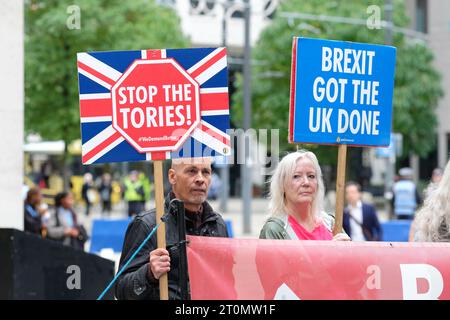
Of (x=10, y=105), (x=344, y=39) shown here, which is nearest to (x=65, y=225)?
(x=10, y=105)

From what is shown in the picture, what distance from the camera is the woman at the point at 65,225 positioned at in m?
12.8

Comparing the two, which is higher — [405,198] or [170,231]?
[170,231]

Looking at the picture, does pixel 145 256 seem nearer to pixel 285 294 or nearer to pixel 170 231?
pixel 170 231

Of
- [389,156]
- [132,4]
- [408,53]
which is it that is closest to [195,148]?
[389,156]

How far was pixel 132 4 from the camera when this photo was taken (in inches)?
1147

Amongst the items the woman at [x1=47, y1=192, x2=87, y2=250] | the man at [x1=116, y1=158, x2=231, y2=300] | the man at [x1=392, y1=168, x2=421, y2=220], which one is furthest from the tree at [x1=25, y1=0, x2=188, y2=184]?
the man at [x1=116, y1=158, x2=231, y2=300]

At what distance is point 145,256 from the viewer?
15.8 ft

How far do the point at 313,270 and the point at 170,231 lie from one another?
2.78 ft

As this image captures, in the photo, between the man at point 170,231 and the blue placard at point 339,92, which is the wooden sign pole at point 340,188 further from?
the man at point 170,231

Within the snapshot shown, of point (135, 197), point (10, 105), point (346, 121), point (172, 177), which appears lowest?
point (135, 197)

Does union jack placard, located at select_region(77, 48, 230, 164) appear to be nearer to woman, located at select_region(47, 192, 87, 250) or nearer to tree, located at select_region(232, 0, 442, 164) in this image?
woman, located at select_region(47, 192, 87, 250)

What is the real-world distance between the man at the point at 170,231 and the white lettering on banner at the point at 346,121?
0.69 metres

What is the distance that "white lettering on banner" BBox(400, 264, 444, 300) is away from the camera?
175 inches
